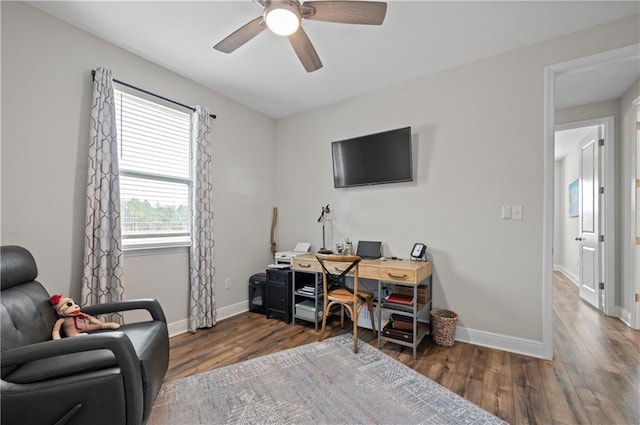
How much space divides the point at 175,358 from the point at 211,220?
1333 millimetres

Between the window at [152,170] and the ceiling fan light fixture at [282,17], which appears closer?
the ceiling fan light fixture at [282,17]

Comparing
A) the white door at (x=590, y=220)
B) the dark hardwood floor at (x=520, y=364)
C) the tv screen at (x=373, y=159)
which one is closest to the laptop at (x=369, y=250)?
the tv screen at (x=373, y=159)

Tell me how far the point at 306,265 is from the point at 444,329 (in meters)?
1.45

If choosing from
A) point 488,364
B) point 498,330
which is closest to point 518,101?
point 498,330

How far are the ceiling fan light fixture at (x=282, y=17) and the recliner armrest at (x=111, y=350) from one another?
182 cm

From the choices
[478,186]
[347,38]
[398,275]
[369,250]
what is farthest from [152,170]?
[478,186]

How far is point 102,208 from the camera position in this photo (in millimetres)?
2164

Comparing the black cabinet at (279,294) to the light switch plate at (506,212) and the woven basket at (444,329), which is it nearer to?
the woven basket at (444,329)

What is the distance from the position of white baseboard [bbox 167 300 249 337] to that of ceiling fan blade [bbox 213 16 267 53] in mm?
2553

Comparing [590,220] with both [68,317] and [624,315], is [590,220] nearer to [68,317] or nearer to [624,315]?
[624,315]

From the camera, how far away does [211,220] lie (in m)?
3.01

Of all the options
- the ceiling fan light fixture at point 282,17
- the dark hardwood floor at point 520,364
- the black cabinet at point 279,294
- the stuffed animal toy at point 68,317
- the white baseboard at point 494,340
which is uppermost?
the ceiling fan light fixture at point 282,17

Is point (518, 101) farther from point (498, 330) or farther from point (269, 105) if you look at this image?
point (269, 105)

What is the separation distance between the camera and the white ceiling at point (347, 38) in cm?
194
